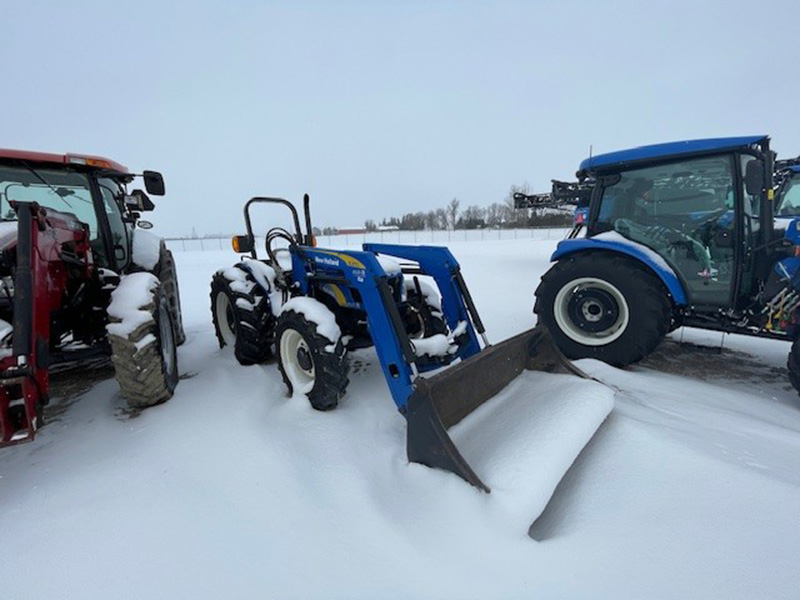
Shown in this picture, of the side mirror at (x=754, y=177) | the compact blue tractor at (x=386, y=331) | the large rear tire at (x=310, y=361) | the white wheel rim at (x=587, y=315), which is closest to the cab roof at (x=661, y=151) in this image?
the side mirror at (x=754, y=177)

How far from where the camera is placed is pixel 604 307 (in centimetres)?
397

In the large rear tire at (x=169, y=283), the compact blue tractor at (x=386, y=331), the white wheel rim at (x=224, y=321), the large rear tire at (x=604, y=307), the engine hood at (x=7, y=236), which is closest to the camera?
the compact blue tractor at (x=386, y=331)

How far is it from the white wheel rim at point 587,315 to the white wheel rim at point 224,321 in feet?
11.9

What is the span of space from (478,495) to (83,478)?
7.13ft

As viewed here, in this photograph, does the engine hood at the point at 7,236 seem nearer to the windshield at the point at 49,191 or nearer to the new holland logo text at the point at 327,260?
the windshield at the point at 49,191

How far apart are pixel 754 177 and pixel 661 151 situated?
79cm

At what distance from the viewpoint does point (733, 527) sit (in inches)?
66.3

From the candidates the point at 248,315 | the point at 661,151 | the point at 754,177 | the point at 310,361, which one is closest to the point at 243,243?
the point at 248,315

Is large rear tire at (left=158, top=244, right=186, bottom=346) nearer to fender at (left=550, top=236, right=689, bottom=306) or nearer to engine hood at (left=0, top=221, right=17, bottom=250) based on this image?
engine hood at (left=0, top=221, right=17, bottom=250)

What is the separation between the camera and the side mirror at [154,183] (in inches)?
153

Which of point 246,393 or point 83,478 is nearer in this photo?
point 83,478

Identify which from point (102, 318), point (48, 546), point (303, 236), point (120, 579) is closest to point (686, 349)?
point (303, 236)

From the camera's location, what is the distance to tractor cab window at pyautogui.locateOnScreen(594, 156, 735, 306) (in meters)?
3.72

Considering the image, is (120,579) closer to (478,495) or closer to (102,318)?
(478,495)
